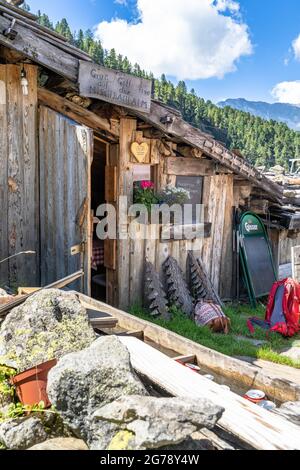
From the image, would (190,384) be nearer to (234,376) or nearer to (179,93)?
(234,376)

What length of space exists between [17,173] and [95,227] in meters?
2.88

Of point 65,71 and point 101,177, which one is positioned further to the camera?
point 101,177

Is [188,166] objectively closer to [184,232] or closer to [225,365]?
[184,232]

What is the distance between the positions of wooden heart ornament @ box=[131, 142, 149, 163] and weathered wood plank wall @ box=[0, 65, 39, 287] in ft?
5.87

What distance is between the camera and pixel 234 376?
256cm

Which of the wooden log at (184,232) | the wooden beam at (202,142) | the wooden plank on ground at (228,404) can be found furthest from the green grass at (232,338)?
the wooden plank on ground at (228,404)

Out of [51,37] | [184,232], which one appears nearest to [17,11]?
[51,37]

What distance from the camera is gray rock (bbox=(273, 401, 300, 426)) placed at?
202 cm

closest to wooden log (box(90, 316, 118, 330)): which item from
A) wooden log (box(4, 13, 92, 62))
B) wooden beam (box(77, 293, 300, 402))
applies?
wooden beam (box(77, 293, 300, 402))

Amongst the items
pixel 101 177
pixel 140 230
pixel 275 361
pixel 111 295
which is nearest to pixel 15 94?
pixel 140 230

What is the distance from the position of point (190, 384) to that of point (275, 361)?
13.2ft

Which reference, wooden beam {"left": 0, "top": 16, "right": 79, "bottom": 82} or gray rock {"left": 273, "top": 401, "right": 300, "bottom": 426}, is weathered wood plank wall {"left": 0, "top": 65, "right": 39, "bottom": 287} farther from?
gray rock {"left": 273, "top": 401, "right": 300, "bottom": 426}

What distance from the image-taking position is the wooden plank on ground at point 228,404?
1571mm

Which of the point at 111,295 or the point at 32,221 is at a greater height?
the point at 32,221
